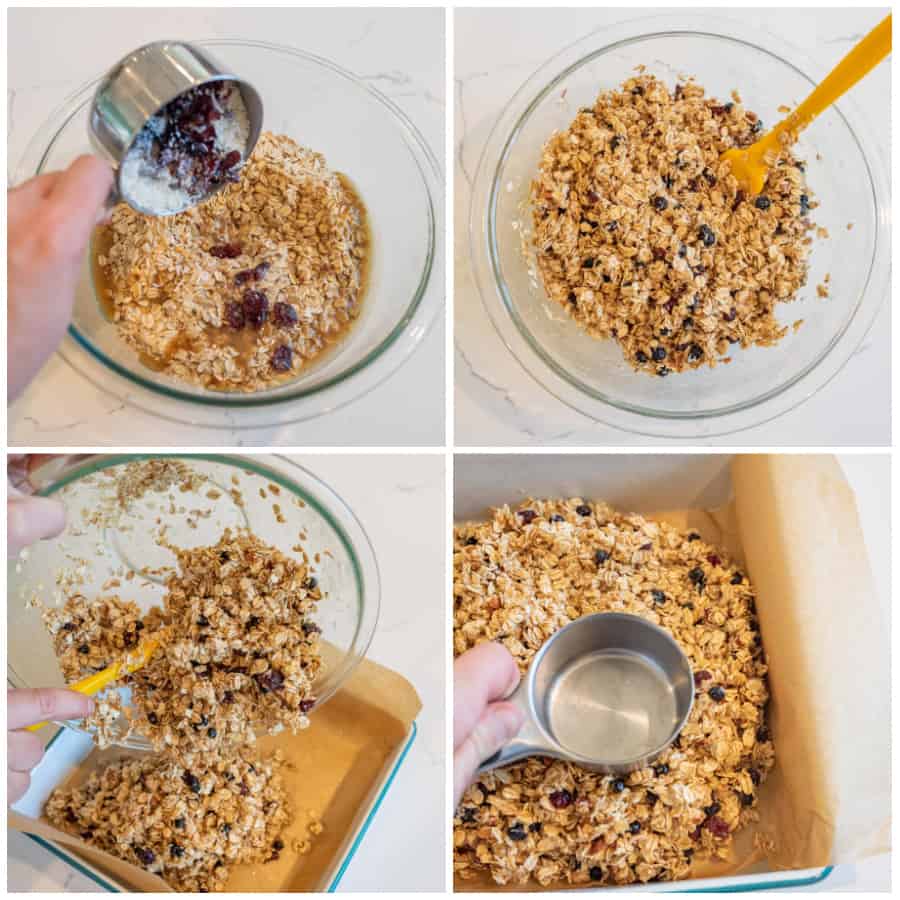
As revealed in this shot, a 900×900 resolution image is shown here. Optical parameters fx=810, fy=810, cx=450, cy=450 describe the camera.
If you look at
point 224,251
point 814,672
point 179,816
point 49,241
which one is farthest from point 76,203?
point 814,672

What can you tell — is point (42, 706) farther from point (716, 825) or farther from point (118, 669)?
point (716, 825)

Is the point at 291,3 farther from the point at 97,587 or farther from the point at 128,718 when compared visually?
the point at 128,718

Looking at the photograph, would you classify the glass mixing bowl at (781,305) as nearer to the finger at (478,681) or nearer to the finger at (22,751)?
the finger at (478,681)

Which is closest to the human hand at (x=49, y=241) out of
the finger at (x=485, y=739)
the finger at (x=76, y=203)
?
the finger at (x=76, y=203)

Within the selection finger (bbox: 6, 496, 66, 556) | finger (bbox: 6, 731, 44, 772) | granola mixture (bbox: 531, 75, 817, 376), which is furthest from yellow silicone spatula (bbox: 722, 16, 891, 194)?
finger (bbox: 6, 731, 44, 772)

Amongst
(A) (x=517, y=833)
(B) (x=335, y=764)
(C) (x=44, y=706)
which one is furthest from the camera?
(B) (x=335, y=764)

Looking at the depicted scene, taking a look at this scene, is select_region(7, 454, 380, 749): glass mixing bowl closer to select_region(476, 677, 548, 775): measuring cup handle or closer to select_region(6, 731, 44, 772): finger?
select_region(6, 731, 44, 772): finger

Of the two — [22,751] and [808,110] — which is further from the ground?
[808,110]
